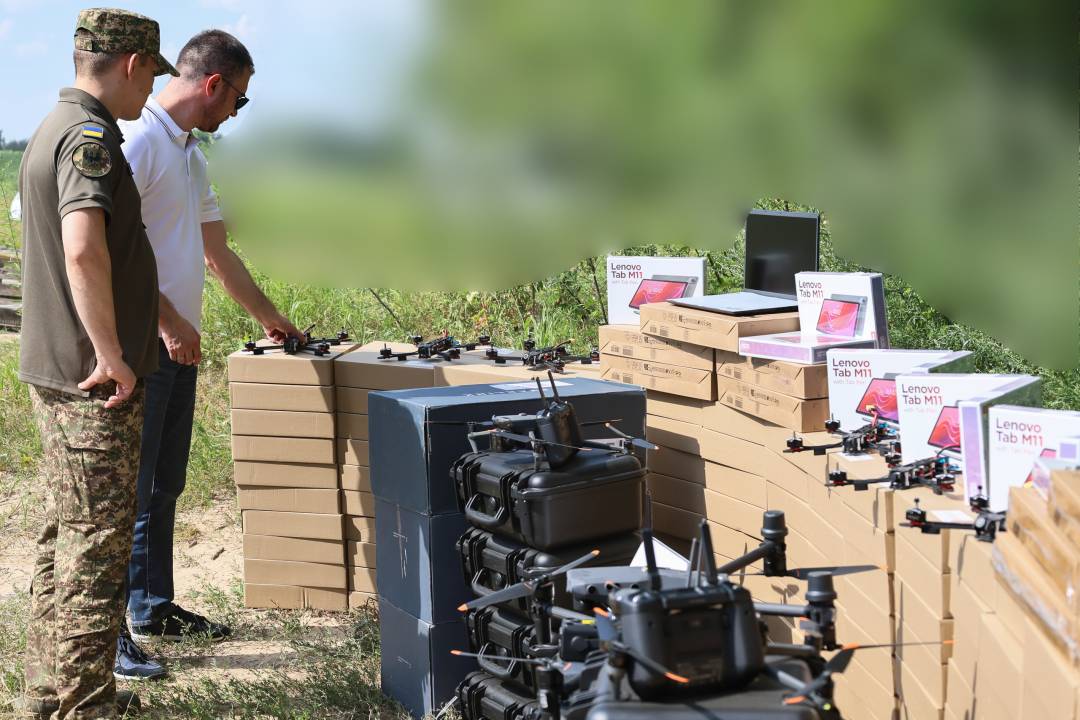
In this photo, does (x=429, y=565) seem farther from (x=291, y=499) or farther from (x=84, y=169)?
(x=84, y=169)

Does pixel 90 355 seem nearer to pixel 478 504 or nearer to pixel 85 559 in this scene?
pixel 85 559

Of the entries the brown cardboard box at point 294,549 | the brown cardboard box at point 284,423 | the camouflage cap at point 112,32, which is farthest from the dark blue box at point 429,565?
the camouflage cap at point 112,32

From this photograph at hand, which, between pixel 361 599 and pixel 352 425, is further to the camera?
pixel 361 599

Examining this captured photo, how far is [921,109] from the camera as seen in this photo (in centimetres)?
546

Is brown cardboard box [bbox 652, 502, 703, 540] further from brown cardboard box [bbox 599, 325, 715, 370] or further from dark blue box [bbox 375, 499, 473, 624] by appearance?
dark blue box [bbox 375, 499, 473, 624]

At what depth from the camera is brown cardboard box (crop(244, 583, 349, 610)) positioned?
4809 millimetres

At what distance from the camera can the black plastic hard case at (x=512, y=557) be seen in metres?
3.21

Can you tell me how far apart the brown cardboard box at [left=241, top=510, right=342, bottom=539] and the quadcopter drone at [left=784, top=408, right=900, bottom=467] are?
2142 millimetres

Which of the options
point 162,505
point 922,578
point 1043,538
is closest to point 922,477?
point 922,578

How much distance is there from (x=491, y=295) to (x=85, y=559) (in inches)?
200

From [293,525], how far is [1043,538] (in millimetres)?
3326

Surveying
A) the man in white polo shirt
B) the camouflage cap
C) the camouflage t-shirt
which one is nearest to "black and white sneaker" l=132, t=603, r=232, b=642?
the man in white polo shirt

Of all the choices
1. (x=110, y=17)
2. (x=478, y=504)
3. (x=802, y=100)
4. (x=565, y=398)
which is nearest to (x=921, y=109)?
(x=802, y=100)

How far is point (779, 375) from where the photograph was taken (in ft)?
11.7
